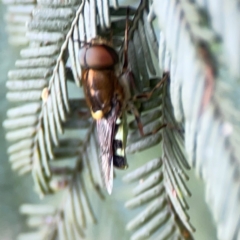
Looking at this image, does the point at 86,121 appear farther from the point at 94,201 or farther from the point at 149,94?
the point at 94,201

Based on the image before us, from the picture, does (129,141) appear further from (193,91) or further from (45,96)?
(193,91)

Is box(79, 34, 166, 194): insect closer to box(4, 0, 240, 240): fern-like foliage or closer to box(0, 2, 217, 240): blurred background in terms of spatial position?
box(4, 0, 240, 240): fern-like foliage

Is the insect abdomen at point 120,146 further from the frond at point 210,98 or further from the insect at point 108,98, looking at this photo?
the frond at point 210,98

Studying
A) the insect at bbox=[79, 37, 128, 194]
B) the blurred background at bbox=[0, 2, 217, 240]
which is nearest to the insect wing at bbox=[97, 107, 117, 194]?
the insect at bbox=[79, 37, 128, 194]

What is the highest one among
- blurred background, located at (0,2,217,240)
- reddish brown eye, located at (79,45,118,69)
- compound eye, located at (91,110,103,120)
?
reddish brown eye, located at (79,45,118,69)

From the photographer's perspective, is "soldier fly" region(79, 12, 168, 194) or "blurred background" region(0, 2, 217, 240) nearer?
"soldier fly" region(79, 12, 168, 194)

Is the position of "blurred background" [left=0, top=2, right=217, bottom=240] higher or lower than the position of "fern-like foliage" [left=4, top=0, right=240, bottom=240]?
lower

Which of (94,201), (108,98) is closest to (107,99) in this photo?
(108,98)

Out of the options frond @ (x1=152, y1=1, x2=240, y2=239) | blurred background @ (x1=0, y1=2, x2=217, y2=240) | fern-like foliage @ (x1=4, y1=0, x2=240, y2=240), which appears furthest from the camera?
blurred background @ (x1=0, y1=2, x2=217, y2=240)

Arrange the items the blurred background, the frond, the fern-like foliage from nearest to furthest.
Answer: the frond → the fern-like foliage → the blurred background
